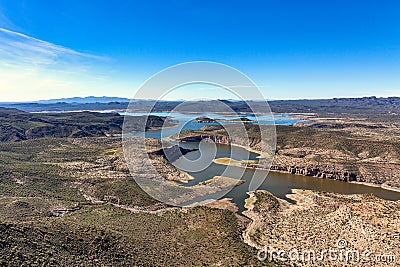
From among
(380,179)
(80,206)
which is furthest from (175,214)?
(380,179)

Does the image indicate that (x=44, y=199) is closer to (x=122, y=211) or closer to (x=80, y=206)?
(x=80, y=206)

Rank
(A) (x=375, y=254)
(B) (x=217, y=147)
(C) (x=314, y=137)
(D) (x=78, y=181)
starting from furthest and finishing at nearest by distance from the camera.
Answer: (B) (x=217, y=147)
(C) (x=314, y=137)
(D) (x=78, y=181)
(A) (x=375, y=254)

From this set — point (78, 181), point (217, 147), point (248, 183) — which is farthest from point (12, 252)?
point (217, 147)

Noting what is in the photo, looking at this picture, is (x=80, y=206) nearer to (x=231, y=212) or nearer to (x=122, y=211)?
(x=122, y=211)

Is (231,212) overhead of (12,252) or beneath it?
beneath

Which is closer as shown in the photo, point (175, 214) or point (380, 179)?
point (175, 214)

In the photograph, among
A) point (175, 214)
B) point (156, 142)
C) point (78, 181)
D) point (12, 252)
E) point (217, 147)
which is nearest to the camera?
point (12, 252)

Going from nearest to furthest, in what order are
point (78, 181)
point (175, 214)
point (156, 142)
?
point (175, 214) < point (78, 181) < point (156, 142)

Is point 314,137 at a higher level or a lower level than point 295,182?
higher

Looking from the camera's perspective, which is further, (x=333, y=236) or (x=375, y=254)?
(x=333, y=236)
